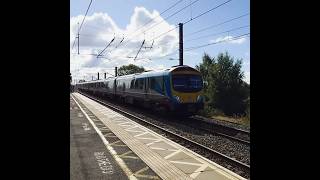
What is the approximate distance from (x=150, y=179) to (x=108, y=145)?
16.3 feet

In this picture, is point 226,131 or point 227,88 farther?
point 227,88

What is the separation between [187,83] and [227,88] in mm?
33001

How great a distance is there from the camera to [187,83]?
2194 cm

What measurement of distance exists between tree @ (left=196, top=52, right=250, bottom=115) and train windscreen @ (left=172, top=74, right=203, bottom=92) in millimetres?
28589

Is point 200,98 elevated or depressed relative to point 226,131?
elevated

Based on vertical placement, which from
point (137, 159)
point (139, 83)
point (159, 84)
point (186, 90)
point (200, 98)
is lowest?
point (137, 159)

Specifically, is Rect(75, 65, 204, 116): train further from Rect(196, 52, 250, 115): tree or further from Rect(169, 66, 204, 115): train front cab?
Rect(196, 52, 250, 115): tree

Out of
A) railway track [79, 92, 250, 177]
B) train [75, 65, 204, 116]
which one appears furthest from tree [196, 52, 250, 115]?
railway track [79, 92, 250, 177]

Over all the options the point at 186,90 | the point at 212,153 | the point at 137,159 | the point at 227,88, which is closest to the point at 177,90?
the point at 186,90

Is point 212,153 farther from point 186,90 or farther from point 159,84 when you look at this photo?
point 159,84

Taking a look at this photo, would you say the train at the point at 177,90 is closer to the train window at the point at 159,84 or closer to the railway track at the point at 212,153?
the train window at the point at 159,84

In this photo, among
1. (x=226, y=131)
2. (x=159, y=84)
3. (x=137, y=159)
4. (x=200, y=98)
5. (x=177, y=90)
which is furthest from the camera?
(x=159, y=84)
